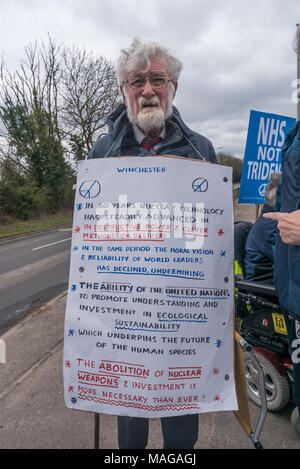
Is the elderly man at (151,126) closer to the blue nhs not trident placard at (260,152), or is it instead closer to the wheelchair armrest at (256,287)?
the wheelchair armrest at (256,287)

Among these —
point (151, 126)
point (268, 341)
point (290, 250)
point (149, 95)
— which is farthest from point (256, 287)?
point (149, 95)

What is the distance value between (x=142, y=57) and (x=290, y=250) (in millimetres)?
1140

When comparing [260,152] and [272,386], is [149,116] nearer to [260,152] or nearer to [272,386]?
[272,386]

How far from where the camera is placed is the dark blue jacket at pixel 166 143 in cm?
148

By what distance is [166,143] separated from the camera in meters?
1.50

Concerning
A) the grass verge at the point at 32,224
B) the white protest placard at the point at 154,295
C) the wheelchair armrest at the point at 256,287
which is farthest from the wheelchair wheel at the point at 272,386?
the grass verge at the point at 32,224

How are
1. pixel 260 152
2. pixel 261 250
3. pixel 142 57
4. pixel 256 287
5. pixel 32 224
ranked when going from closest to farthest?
pixel 142 57, pixel 256 287, pixel 261 250, pixel 260 152, pixel 32 224

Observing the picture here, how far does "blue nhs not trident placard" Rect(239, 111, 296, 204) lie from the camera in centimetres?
333

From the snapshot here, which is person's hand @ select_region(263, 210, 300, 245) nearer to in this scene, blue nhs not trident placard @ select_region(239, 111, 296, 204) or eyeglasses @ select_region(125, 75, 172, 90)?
eyeglasses @ select_region(125, 75, 172, 90)

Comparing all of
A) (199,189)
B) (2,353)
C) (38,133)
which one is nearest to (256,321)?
(199,189)

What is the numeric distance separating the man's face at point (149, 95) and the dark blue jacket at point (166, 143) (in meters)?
0.06

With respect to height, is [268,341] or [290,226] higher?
[290,226]

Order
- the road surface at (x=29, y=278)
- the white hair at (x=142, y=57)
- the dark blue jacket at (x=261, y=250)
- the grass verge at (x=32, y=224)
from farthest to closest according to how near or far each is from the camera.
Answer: the grass verge at (x=32, y=224) < the road surface at (x=29, y=278) < the dark blue jacket at (x=261, y=250) < the white hair at (x=142, y=57)

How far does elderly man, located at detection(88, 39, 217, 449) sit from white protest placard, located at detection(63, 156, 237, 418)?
266 millimetres
